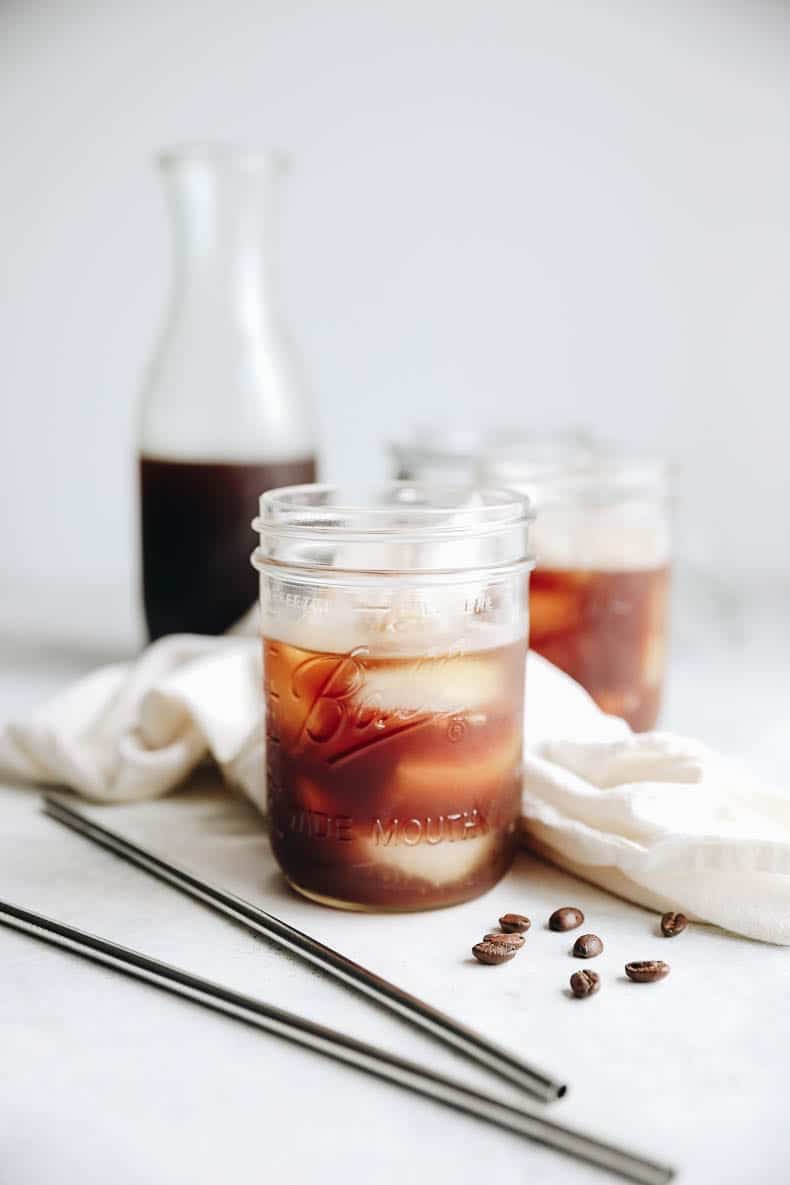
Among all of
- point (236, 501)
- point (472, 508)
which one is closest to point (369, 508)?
point (472, 508)

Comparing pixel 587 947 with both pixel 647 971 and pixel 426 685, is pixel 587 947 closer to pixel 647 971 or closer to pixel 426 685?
pixel 647 971

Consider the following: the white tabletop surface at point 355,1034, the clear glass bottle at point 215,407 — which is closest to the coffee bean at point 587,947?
the white tabletop surface at point 355,1034

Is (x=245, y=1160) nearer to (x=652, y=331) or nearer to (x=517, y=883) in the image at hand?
(x=517, y=883)

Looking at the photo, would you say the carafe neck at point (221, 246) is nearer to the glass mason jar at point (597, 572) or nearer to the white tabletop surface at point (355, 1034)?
the glass mason jar at point (597, 572)

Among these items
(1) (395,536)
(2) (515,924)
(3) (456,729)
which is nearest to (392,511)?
(1) (395,536)

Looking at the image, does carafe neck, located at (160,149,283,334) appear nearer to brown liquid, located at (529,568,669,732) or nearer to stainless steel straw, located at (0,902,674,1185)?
brown liquid, located at (529,568,669,732)
